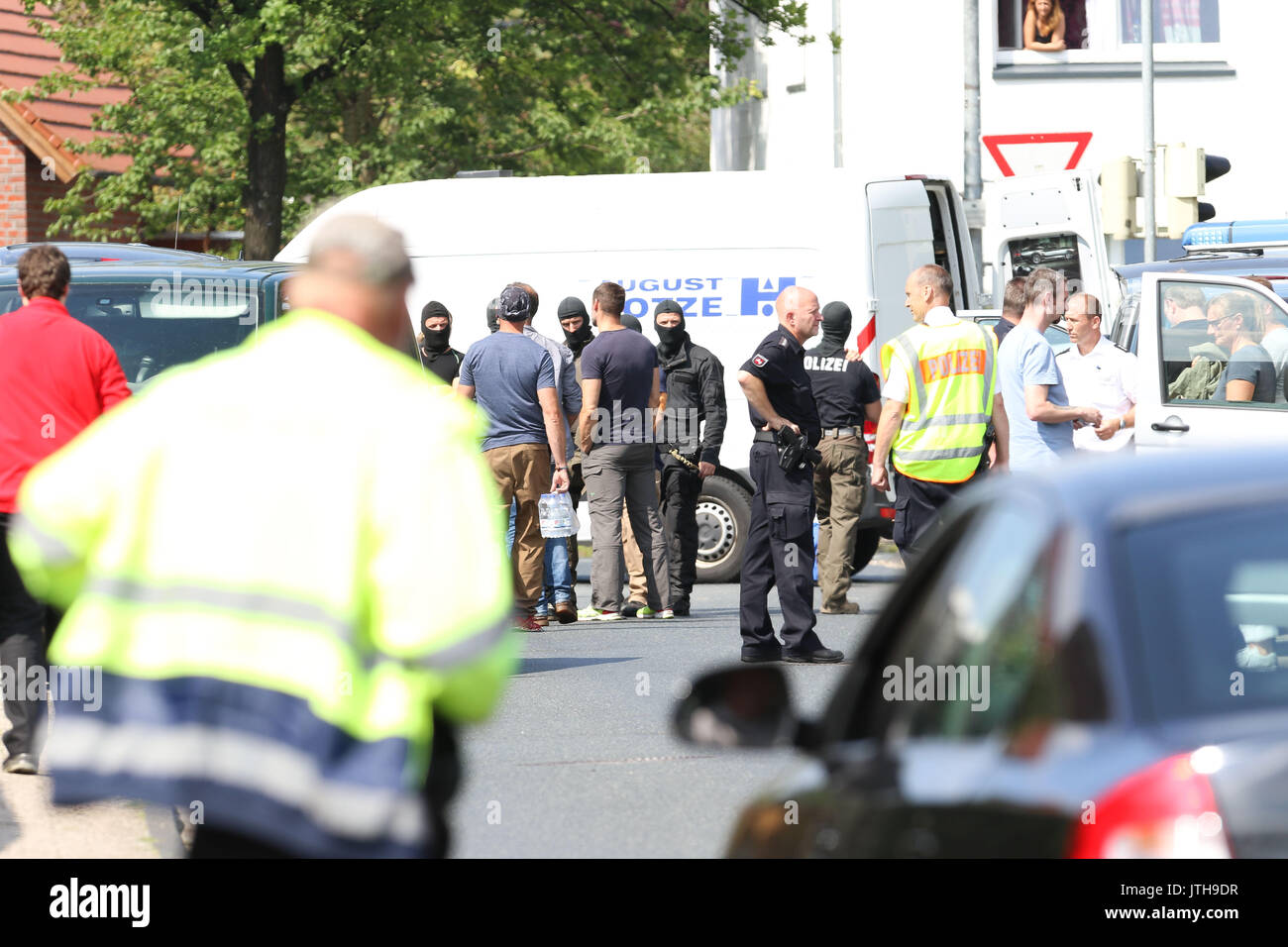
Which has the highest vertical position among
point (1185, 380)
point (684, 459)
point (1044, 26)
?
point (1044, 26)

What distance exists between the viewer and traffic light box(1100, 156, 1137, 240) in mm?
17016

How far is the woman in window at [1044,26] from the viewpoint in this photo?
25.4 m

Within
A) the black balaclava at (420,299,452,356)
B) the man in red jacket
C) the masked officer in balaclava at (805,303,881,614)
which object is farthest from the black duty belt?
the man in red jacket

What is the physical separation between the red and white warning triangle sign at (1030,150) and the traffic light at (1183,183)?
89 centimetres

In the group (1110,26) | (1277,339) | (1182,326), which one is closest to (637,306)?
(1182,326)

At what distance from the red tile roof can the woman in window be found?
11888mm

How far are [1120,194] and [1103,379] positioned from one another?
6.93 m

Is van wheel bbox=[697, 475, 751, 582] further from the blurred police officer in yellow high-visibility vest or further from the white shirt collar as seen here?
the blurred police officer in yellow high-visibility vest

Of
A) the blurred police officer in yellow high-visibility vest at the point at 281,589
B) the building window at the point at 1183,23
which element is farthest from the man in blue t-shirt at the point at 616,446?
the building window at the point at 1183,23

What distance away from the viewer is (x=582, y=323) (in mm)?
12523

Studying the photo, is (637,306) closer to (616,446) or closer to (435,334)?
(435,334)
